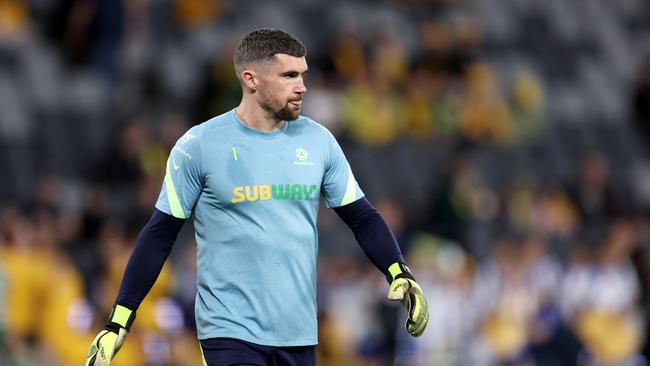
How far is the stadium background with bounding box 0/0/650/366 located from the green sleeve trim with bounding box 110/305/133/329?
521 centimetres

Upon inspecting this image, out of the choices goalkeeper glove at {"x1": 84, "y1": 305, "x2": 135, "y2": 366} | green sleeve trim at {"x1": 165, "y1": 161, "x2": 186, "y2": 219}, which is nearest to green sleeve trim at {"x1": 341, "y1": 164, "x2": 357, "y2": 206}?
green sleeve trim at {"x1": 165, "y1": 161, "x2": 186, "y2": 219}

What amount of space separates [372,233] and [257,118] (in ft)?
2.27

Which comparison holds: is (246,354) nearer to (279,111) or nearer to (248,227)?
(248,227)

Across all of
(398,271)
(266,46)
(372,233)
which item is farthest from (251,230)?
(266,46)

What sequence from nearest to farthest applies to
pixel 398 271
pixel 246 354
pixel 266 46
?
pixel 246 354 → pixel 266 46 → pixel 398 271

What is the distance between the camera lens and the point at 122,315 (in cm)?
565

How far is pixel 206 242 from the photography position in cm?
569

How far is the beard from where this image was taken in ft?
18.7

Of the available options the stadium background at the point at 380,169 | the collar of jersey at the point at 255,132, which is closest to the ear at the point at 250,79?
the collar of jersey at the point at 255,132

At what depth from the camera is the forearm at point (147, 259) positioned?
5.66 metres

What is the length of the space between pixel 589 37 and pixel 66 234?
10.9 metres

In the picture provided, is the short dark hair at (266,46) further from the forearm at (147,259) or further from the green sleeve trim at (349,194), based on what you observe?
the forearm at (147,259)

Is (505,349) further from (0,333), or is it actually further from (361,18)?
(361,18)

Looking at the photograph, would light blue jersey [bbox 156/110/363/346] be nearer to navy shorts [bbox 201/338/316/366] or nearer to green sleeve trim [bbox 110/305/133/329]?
navy shorts [bbox 201/338/316/366]
